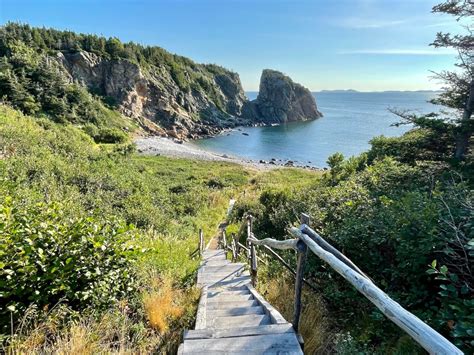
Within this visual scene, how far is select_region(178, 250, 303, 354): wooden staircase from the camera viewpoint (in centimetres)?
260

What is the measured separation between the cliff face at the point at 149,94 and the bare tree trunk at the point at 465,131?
216ft

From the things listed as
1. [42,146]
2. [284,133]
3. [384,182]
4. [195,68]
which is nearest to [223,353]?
[384,182]

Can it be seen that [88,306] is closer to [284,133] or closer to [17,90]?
[17,90]

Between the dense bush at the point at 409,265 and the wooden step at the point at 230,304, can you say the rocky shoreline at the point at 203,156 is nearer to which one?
the dense bush at the point at 409,265

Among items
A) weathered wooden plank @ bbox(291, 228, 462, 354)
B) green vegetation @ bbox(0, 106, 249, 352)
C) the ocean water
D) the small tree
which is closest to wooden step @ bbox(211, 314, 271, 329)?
green vegetation @ bbox(0, 106, 249, 352)

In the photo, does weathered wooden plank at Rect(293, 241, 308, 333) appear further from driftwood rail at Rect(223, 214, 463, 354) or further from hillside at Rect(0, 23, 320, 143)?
hillside at Rect(0, 23, 320, 143)

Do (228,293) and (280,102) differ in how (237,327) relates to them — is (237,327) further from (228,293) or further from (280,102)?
(280,102)

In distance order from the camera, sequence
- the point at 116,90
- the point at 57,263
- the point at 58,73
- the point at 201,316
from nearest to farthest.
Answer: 1. the point at 57,263
2. the point at 201,316
3. the point at 58,73
4. the point at 116,90

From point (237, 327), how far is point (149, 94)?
274 feet

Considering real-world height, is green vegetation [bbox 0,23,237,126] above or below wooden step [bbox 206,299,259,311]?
above

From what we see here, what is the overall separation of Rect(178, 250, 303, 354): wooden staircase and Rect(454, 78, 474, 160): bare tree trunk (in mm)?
9303

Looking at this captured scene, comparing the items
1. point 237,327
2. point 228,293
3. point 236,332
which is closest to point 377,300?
point 236,332

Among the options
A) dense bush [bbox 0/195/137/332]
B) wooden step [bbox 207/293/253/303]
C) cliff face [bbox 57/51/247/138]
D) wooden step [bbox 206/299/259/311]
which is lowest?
wooden step [bbox 207/293/253/303]

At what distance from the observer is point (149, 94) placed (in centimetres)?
7975
